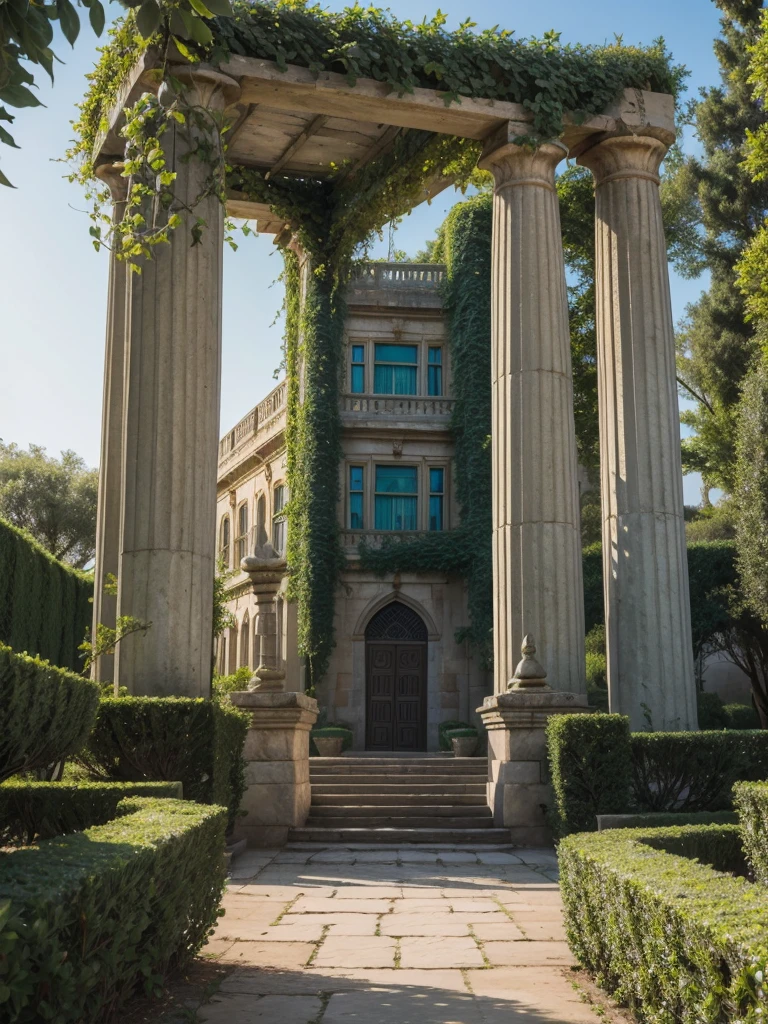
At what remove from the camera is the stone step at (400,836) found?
14055 millimetres

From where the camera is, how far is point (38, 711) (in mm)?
5387

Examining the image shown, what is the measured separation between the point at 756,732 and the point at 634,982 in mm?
8417

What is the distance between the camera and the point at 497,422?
52.6 feet

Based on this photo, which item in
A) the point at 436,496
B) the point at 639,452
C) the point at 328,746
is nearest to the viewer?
the point at 639,452

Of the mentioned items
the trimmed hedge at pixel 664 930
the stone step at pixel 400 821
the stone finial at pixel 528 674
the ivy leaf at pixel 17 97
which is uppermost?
the ivy leaf at pixel 17 97

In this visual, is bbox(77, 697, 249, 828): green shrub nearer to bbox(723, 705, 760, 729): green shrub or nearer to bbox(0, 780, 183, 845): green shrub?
bbox(0, 780, 183, 845): green shrub

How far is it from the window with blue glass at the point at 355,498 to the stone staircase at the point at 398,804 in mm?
11158

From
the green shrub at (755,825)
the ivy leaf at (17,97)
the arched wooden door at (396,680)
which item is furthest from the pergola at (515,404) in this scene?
the arched wooden door at (396,680)

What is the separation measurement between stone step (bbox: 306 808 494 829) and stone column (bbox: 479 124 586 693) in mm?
1745

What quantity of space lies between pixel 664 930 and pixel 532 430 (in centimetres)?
1127

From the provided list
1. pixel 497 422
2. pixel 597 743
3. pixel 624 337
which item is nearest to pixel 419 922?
pixel 597 743

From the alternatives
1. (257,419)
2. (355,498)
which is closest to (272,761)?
(355,498)

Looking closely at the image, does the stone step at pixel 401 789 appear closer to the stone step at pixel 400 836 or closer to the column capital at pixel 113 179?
the stone step at pixel 400 836

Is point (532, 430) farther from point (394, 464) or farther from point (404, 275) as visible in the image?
point (404, 275)
